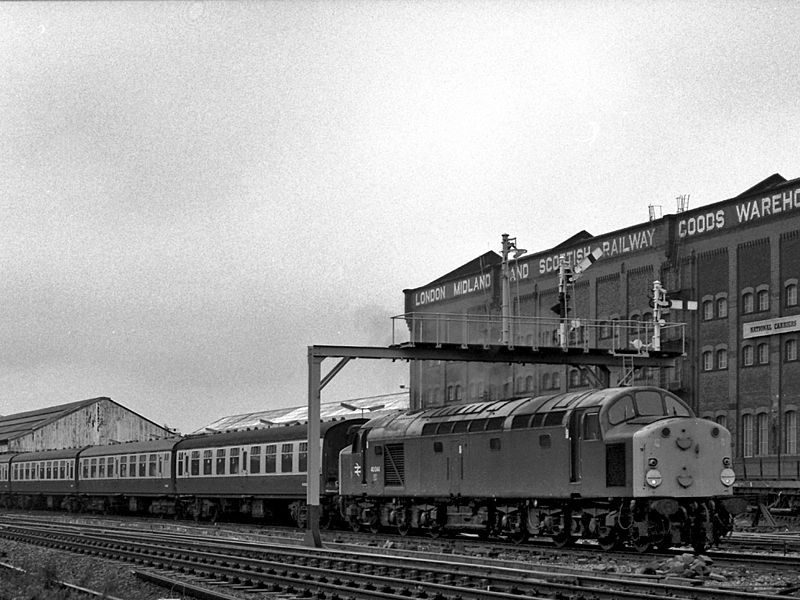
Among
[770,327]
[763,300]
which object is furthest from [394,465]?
[763,300]

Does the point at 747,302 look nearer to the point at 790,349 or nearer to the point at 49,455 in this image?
the point at 790,349

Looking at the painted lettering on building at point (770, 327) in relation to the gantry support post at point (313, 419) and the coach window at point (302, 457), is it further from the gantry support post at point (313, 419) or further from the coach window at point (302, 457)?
the gantry support post at point (313, 419)

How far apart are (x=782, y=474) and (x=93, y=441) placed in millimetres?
57422

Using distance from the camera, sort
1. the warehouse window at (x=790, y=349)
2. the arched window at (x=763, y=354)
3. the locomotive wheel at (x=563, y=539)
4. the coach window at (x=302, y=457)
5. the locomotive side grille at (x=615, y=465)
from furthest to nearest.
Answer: the arched window at (x=763, y=354) → the warehouse window at (x=790, y=349) → the coach window at (x=302, y=457) → the locomotive wheel at (x=563, y=539) → the locomotive side grille at (x=615, y=465)

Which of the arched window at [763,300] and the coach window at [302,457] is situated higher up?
the arched window at [763,300]

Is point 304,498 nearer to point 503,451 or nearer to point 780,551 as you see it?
point 503,451

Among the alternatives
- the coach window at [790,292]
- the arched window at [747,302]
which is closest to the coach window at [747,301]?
the arched window at [747,302]

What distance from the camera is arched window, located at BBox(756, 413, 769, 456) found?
176 feet

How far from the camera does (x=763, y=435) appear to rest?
53.9 metres

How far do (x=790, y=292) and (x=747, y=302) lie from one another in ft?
9.14

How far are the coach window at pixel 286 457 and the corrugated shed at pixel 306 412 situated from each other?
132ft

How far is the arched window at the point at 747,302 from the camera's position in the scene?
55.3 meters

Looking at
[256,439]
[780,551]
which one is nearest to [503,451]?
[780,551]

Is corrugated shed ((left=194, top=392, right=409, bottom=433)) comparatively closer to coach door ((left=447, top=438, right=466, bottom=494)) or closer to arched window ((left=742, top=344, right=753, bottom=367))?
arched window ((left=742, top=344, right=753, bottom=367))
